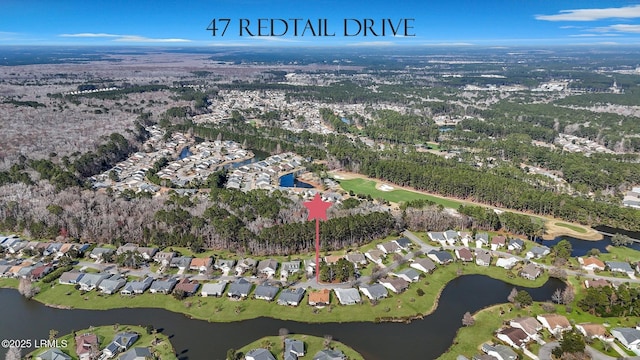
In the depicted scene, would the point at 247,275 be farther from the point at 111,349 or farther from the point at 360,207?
the point at 360,207

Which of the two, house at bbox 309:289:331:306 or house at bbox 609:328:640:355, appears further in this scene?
house at bbox 309:289:331:306

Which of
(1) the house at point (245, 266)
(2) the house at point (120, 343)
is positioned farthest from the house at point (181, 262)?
(2) the house at point (120, 343)

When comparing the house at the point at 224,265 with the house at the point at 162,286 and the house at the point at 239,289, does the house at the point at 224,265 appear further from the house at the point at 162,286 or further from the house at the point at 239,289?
the house at the point at 162,286

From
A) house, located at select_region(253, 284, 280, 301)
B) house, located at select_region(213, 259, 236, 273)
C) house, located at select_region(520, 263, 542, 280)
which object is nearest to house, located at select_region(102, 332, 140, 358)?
house, located at select_region(253, 284, 280, 301)

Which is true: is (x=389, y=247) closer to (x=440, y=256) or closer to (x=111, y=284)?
(x=440, y=256)

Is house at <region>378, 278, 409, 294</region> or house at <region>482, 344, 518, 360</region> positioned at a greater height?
house at <region>378, 278, 409, 294</region>

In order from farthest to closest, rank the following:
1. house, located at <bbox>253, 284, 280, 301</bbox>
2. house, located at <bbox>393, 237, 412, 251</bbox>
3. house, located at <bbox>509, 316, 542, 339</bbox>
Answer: house, located at <bbox>393, 237, 412, 251</bbox> < house, located at <bbox>253, 284, 280, 301</bbox> < house, located at <bbox>509, 316, 542, 339</bbox>

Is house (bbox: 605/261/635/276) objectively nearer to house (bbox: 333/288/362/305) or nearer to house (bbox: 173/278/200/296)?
house (bbox: 333/288/362/305)

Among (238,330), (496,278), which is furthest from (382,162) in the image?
(238,330)
